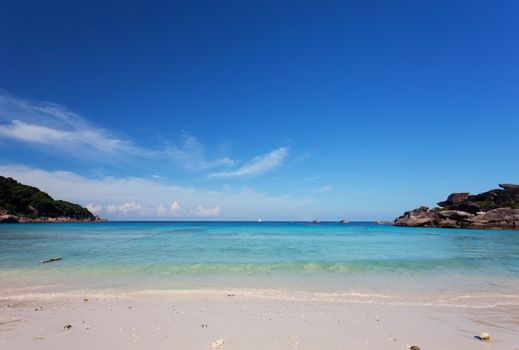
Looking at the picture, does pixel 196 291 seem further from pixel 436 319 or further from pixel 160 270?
pixel 436 319

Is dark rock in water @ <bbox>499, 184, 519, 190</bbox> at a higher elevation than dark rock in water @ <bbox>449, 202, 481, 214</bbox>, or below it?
higher

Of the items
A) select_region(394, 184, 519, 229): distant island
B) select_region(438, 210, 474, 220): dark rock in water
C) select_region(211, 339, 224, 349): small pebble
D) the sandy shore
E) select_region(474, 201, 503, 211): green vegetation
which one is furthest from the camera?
select_region(474, 201, 503, 211): green vegetation

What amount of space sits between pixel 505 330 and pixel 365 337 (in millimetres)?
3803

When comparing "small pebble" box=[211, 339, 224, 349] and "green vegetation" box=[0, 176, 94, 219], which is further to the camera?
"green vegetation" box=[0, 176, 94, 219]

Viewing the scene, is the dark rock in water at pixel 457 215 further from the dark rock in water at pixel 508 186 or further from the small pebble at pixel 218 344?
the small pebble at pixel 218 344

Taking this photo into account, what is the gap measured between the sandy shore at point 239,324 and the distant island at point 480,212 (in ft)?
259

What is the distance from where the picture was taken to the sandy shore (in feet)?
23.2

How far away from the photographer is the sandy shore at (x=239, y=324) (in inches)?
279

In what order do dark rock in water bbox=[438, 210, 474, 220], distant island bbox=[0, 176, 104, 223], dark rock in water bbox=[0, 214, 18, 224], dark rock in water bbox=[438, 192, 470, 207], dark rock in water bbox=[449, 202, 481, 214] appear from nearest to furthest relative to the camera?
1. dark rock in water bbox=[438, 210, 474, 220]
2. dark rock in water bbox=[449, 202, 481, 214]
3. dark rock in water bbox=[438, 192, 470, 207]
4. dark rock in water bbox=[0, 214, 18, 224]
5. distant island bbox=[0, 176, 104, 223]

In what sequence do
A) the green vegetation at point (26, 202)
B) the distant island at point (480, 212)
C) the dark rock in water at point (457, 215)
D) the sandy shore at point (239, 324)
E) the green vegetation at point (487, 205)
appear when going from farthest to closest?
the green vegetation at point (26, 202), the green vegetation at point (487, 205), the dark rock in water at point (457, 215), the distant island at point (480, 212), the sandy shore at point (239, 324)

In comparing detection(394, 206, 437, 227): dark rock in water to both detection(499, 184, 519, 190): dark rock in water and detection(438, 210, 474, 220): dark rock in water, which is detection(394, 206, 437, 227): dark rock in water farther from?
detection(499, 184, 519, 190): dark rock in water

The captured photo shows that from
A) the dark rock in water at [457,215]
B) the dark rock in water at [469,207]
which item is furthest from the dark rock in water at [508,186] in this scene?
the dark rock in water at [457,215]

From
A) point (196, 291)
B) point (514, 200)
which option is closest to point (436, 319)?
point (196, 291)

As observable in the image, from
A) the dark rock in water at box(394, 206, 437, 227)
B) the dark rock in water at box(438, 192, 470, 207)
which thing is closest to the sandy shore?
the dark rock in water at box(394, 206, 437, 227)
